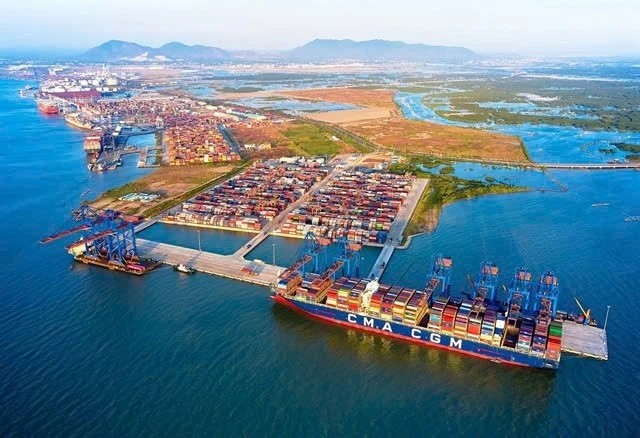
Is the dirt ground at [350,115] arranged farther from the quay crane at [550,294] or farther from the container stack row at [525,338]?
the container stack row at [525,338]

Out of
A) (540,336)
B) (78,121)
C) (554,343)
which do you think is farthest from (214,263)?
(78,121)

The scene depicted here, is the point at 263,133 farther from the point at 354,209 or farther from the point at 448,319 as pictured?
the point at 448,319

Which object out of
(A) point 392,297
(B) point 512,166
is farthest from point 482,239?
(B) point 512,166

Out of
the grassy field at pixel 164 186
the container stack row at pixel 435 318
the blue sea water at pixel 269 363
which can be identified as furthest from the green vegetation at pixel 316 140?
the container stack row at pixel 435 318

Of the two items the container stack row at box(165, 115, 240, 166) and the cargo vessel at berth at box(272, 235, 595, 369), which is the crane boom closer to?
the cargo vessel at berth at box(272, 235, 595, 369)

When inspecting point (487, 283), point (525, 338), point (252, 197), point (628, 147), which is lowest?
point (525, 338)

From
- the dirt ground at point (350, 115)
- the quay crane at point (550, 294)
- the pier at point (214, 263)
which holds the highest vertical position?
the dirt ground at point (350, 115)
